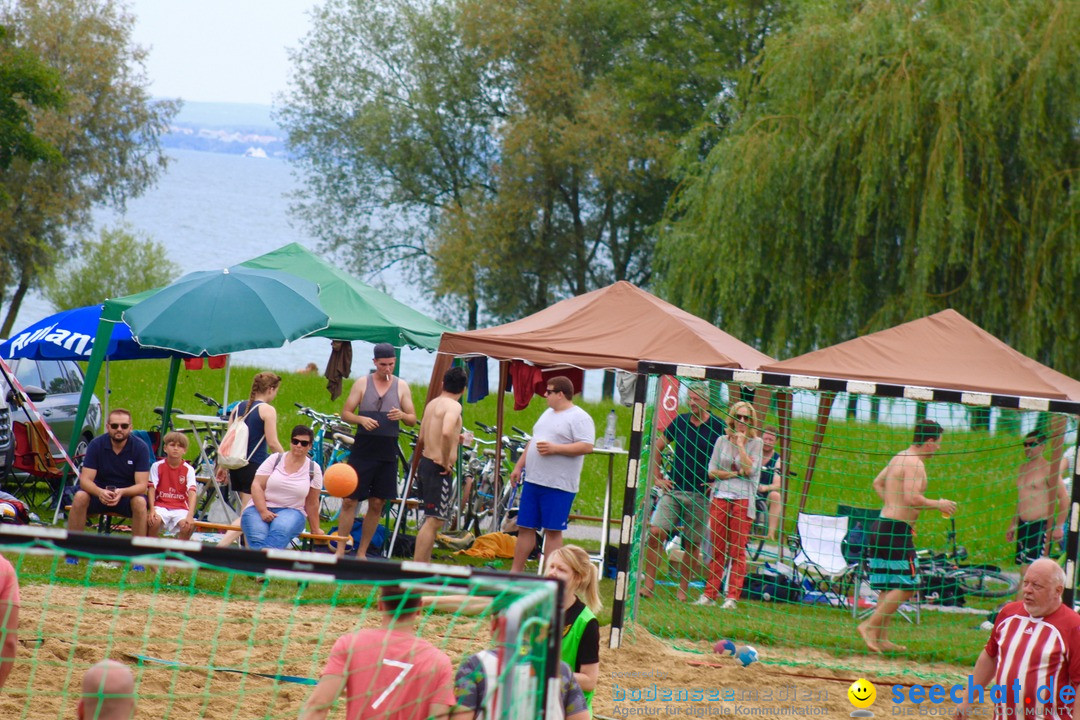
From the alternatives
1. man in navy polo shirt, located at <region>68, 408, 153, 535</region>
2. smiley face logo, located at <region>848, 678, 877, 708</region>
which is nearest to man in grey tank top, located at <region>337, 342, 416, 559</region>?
man in navy polo shirt, located at <region>68, 408, 153, 535</region>

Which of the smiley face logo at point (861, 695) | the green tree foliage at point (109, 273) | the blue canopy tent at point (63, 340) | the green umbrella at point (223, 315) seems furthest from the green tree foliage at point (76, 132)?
the smiley face logo at point (861, 695)

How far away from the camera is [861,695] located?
280 inches

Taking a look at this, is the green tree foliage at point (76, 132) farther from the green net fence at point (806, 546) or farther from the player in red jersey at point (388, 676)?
the player in red jersey at point (388, 676)

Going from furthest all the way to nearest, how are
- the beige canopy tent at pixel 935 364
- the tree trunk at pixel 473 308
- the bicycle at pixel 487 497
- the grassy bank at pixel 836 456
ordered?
the tree trunk at pixel 473 308 → the bicycle at pixel 487 497 → the grassy bank at pixel 836 456 → the beige canopy tent at pixel 935 364

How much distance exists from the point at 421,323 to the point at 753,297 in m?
6.84

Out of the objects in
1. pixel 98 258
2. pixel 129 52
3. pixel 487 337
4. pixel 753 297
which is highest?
pixel 129 52

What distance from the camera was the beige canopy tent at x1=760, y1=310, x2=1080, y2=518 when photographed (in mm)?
10477

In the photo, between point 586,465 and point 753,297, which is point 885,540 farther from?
point 586,465

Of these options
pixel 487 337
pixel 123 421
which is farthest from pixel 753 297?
pixel 123 421

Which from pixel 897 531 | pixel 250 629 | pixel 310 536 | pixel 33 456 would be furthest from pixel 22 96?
pixel 897 531

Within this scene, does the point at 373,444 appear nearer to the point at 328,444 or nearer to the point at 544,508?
the point at 544,508

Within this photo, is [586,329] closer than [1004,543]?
No

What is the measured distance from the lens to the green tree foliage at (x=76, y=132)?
95.6 ft

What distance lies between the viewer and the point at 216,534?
10203mm
